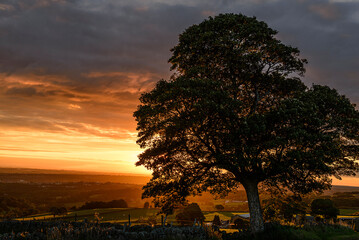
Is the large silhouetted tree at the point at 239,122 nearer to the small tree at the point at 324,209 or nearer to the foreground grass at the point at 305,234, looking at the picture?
the foreground grass at the point at 305,234

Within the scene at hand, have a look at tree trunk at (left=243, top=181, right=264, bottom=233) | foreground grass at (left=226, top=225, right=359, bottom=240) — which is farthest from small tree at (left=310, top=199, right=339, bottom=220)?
tree trunk at (left=243, top=181, right=264, bottom=233)

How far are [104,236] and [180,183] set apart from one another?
28.4 ft

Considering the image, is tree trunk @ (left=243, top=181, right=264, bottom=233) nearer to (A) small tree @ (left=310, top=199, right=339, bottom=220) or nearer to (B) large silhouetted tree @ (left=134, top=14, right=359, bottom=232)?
(B) large silhouetted tree @ (left=134, top=14, right=359, bottom=232)

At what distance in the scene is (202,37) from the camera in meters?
25.5

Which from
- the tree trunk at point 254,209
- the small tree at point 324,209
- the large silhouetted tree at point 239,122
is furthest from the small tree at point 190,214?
the tree trunk at point 254,209

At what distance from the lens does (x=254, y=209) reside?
24.3 metres

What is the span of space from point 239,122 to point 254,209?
8873 millimetres

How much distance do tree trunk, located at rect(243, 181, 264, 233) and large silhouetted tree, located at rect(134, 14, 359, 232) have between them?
9cm

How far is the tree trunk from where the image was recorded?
23562 millimetres

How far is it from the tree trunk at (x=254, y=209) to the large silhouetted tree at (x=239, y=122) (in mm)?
95

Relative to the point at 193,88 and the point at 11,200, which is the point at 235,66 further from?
the point at 11,200

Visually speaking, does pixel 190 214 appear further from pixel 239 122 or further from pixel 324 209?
pixel 239 122

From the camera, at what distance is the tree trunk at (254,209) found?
2356 centimetres

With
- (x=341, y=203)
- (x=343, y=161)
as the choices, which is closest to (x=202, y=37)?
(x=343, y=161)
